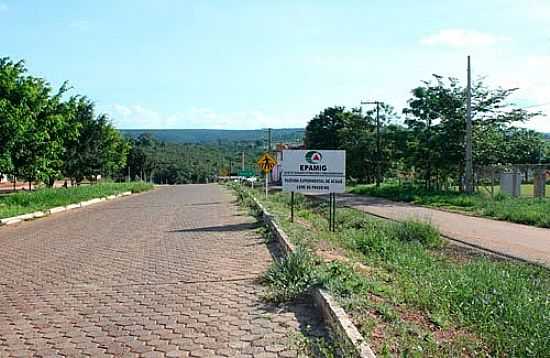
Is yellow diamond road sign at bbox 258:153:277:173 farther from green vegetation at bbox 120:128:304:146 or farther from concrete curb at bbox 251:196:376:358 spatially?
green vegetation at bbox 120:128:304:146

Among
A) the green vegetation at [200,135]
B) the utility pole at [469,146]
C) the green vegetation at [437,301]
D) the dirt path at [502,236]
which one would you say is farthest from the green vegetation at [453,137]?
the green vegetation at [200,135]

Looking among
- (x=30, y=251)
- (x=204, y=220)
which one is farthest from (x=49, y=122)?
(x=30, y=251)

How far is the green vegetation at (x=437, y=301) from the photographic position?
5.16m

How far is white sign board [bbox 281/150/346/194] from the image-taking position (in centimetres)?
1545

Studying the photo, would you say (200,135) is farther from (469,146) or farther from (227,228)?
(227,228)

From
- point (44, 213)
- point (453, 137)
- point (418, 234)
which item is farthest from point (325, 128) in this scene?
point (418, 234)

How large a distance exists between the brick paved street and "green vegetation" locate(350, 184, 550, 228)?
9.71m

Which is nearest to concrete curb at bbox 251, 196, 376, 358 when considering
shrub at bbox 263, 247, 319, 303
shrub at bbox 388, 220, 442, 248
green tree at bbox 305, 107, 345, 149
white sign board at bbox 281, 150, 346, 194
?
shrub at bbox 263, 247, 319, 303

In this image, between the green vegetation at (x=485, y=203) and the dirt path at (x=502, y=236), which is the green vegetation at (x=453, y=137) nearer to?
the green vegetation at (x=485, y=203)

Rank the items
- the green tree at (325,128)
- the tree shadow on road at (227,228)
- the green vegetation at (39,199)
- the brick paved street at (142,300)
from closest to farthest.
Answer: the brick paved street at (142,300), the tree shadow on road at (227,228), the green vegetation at (39,199), the green tree at (325,128)

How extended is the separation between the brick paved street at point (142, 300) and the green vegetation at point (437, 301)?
0.72 metres

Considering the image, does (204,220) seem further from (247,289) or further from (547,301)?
(547,301)

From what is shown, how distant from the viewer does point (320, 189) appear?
50.9 ft

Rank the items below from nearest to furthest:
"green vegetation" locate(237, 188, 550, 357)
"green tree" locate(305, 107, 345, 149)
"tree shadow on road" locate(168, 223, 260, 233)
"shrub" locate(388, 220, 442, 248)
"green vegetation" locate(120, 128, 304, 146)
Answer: "green vegetation" locate(237, 188, 550, 357)
"shrub" locate(388, 220, 442, 248)
"tree shadow on road" locate(168, 223, 260, 233)
"green tree" locate(305, 107, 345, 149)
"green vegetation" locate(120, 128, 304, 146)
